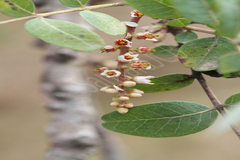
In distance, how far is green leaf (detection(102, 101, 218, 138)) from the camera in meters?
0.39

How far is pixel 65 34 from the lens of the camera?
11.9 inches

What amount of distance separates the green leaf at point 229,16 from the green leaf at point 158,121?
21 cm

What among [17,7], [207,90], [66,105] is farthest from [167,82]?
[66,105]

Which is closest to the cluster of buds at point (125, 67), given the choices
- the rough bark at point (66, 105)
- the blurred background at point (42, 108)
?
the rough bark at point (66, 105)

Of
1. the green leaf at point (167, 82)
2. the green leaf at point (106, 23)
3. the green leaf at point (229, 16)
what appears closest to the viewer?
the green leaf at point (229, 16)

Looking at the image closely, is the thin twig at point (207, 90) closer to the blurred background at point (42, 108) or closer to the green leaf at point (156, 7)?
the green leaf at point (156, 7)

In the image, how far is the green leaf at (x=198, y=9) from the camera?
212mm

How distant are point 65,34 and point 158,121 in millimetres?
209

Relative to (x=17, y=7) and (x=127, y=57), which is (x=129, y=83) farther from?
(x=17, y=7)

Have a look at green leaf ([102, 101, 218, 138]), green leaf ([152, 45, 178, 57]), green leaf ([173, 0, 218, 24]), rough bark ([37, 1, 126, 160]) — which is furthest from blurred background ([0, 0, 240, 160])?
green leaf ([173, 0, 218, 24])

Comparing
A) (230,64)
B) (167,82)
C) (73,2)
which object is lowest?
(230,64)

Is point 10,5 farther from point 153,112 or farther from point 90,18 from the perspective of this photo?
point 153,112

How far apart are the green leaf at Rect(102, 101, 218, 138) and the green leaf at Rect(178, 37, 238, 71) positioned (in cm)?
8

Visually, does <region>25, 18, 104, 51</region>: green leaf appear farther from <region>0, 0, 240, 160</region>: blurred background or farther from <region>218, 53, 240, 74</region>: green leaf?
<region>0, 0, 240, 160</region>: blurred background
